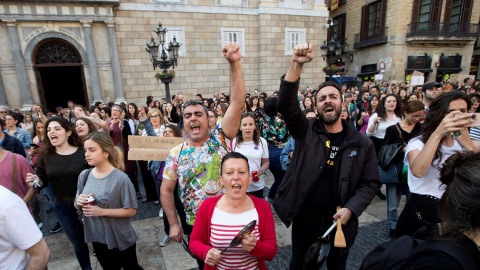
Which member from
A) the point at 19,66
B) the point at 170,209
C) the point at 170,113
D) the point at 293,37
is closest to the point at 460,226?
the point at 170,209

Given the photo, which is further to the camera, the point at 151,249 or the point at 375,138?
the point at 375,138

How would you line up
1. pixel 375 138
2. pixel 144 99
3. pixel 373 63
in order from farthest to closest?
pixel 373 63, pixel 144 99, pixel 375 138

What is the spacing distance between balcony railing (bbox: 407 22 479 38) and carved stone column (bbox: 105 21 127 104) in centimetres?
2201

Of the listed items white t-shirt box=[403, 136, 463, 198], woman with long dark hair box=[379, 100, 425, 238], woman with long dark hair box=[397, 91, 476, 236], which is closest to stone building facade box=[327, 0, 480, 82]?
woman with long dark hair box=[379, 100, 425, 238]

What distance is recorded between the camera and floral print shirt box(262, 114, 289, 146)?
4754mm

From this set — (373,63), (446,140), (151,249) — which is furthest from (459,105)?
→ (373,63)

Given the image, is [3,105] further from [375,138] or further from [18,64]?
[375,138]

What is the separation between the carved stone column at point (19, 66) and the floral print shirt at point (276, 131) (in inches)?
493

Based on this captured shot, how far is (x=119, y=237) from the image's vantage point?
93.4 inches

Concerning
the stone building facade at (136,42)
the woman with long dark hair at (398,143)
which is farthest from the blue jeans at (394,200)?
the stone building facade at (136,42)

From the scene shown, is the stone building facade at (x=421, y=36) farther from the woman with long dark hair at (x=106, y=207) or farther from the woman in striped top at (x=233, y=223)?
the woman with long dark hair at (x=106, y=207)

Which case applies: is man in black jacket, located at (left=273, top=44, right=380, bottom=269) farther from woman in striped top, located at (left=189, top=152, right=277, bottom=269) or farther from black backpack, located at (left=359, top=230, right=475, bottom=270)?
black backpack, located at (left=359, top=230, right=475, bottom=270)

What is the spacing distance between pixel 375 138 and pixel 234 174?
3881 mm

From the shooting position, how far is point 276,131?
4.79 m
